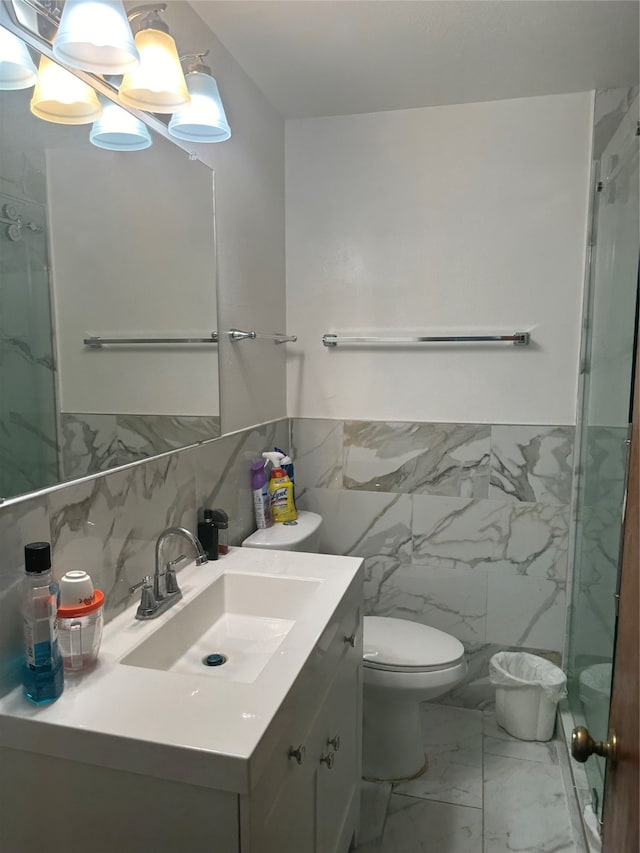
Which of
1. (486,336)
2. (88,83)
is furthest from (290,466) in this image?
(88,83)

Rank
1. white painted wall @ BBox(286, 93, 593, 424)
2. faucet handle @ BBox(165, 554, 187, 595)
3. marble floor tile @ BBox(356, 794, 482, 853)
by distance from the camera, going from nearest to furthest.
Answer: faucet handle @ BBox(165, 554, 187, 595), marble floor tile @ BBox(356, 794, 482, 853), white painted wall @ BBox(286, 93, 593, 424)

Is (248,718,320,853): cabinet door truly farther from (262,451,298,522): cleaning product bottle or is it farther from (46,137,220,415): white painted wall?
(262,451,298,522): cleaning product bottle

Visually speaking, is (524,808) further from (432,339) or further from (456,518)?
(432,339)

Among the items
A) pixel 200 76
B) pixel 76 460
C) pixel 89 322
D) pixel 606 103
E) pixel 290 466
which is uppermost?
pixel 606 103

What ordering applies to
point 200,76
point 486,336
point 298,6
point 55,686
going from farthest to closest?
point 486,336 < point 298,6 < point 200,76 < point 55,686

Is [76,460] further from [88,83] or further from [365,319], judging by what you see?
[365,319]

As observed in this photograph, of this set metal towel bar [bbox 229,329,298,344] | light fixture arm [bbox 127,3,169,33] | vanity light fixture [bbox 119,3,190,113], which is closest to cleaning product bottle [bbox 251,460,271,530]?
metal towel bar [bbox 229,329,298,344]

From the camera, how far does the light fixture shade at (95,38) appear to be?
1.09 metres

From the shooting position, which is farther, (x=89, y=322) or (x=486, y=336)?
(x=486, y=336)

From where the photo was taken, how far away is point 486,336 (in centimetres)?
219

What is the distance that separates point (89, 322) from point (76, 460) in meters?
0.30

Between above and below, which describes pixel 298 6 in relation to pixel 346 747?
above

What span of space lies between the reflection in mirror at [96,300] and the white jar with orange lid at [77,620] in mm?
193

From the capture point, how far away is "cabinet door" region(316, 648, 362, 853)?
52.4 inches
